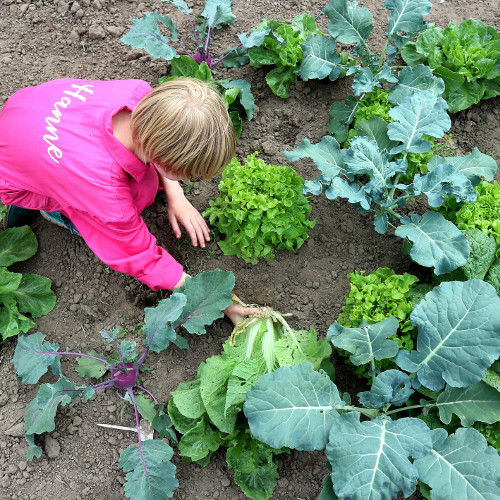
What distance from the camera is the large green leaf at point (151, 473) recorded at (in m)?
2.90

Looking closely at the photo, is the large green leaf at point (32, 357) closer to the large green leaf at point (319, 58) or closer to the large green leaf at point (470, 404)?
the large green leaf at point (470, 404)

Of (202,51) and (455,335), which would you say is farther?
(202,51)

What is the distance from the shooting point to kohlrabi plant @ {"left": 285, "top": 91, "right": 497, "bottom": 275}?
3.04 meters

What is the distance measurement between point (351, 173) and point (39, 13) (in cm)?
281

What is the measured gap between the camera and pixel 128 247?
9.81 ft

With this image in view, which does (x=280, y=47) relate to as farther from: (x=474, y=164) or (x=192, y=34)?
(x=474, y=164)

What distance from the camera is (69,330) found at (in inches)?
137

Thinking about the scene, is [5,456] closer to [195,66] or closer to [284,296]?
[284,296]

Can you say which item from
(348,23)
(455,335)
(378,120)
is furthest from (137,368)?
(348,23)

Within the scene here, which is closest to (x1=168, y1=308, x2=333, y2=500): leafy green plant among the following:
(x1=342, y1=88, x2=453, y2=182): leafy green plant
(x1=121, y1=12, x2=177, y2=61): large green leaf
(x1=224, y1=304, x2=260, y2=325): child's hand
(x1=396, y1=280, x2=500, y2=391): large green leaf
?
(x1=224, y1=304, x2=260, y2=325): child's hand

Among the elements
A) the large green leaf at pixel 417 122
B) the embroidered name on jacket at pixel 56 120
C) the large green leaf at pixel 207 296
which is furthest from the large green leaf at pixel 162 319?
the large green leaf at pixel 417 122

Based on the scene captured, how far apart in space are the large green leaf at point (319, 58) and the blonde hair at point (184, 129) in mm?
1220

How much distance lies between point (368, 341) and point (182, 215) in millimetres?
1419

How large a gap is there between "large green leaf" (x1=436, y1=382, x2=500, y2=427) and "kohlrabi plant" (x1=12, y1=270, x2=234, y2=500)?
→ 4.29 feet
